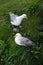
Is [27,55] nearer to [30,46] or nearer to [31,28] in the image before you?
[30,46]

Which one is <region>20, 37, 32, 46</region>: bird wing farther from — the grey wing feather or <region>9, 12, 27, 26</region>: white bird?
<region>9, 12, 27, 26</region>: white bird

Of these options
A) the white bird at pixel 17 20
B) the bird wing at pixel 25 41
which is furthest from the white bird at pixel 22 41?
the white bird at pixel 17 20

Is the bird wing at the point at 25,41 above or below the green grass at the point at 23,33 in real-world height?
above

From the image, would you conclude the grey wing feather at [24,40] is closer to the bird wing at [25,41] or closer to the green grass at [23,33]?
the bird wing at [25,41]

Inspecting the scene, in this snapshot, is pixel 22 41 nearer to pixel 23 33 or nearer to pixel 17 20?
pixel 23 33

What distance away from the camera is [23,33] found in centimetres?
777

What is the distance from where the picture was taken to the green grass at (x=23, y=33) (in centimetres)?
700

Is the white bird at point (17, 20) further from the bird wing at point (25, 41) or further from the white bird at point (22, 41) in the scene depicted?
the bird wing at point (25, 41)

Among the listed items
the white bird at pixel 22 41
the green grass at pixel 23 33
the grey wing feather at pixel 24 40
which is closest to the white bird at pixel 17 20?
the green grass at pixel 23 33

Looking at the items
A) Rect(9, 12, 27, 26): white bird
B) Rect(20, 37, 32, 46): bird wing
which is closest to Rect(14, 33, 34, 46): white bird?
Rect(20, 37, 32, 46): bird wing

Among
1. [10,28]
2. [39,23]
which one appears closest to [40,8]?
[39,23]

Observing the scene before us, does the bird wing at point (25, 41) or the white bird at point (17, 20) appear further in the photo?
the white bird at point (17, 20)

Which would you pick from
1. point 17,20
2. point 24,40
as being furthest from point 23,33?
point 24,40

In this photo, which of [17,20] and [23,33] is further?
[17,20]
